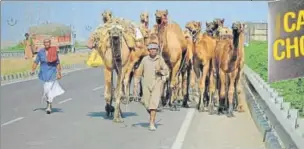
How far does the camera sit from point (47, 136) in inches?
581

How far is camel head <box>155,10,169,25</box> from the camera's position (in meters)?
19.1

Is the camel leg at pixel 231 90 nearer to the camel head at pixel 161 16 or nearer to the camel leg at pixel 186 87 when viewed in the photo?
the camel head at pixel 161 16

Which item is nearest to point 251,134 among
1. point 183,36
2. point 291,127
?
point 291,127

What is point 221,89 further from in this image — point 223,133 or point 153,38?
point 223,133

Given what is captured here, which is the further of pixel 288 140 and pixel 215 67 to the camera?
pixel 215 67

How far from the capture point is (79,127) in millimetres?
16266

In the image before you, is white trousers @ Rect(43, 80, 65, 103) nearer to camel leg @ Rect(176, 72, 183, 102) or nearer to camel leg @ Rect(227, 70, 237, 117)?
camel leg @ Rect(176, 72, 183, 102)

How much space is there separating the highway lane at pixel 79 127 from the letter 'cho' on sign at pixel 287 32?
4472 mm

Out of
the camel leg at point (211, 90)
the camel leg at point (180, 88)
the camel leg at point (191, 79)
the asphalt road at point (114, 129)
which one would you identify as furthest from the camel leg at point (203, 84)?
the camel leg at point (191, 79)

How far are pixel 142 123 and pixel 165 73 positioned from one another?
196cm

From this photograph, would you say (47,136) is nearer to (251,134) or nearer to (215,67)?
(251,134)

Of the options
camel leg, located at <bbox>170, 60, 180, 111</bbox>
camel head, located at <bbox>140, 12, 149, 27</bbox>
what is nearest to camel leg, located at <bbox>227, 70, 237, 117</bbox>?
camel leg, located at <bbox>170, 60, 180, 111</bbox>

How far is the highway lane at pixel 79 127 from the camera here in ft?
45.1

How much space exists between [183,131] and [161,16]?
15.3 ft
